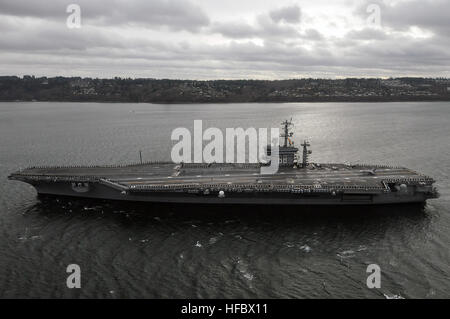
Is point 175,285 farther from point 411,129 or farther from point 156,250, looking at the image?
point 411,129

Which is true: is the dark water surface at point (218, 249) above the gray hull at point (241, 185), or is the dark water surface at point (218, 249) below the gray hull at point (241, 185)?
below

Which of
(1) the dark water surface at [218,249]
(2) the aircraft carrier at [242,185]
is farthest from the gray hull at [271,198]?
(1) the dark water surface at [218,249]

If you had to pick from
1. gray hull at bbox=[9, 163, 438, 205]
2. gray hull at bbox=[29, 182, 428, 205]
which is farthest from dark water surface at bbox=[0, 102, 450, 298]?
gray hull at bbox=[9, 163, 438, 205]

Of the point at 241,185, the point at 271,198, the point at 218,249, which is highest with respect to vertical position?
the point at 241,185

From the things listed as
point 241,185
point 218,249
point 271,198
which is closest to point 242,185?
point 241,185

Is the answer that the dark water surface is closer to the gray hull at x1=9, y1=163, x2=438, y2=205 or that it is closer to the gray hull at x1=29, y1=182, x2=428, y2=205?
the gray hull at x1=29, y1=182, x2=428, y2=205

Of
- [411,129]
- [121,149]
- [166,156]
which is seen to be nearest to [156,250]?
[166,156]

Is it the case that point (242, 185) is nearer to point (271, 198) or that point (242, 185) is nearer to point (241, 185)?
point (241, 185)

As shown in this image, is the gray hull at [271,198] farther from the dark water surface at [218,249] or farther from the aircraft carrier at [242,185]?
the dark water surface at [218,249]

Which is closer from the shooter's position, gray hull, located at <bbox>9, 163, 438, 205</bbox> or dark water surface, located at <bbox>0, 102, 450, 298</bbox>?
dark water surface, located at <bbox>0, 102, 450, 298</bbox>

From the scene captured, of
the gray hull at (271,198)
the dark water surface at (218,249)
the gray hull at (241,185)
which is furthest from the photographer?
the gray hull at (271,198)
